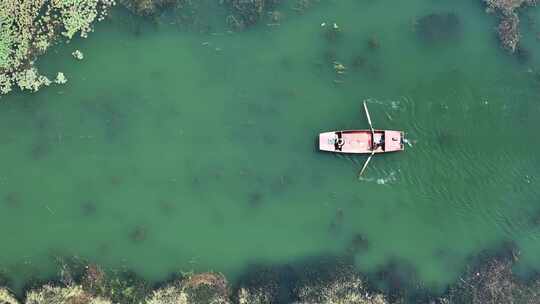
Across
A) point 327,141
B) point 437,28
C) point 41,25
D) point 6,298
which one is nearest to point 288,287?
point 327,141

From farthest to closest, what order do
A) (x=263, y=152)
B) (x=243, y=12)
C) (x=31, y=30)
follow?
(x=243, y=12) → (x=263, y=152) → (x=31, y=30)

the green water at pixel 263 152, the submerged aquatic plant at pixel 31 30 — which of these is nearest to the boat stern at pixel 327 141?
the green water at pixel 263 152

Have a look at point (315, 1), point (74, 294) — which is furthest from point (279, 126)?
point (74, 294)

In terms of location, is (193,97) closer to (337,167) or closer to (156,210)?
(156,210)

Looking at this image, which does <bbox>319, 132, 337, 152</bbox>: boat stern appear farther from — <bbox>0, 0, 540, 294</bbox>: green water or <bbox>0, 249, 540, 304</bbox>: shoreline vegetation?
<bbox>0, 249, 540, 304</bbox>: shoreline vegetation

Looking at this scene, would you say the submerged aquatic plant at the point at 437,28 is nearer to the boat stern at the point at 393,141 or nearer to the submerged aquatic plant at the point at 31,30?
the boat stern at the point at 393,141

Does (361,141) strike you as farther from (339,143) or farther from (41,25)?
(41,25)
